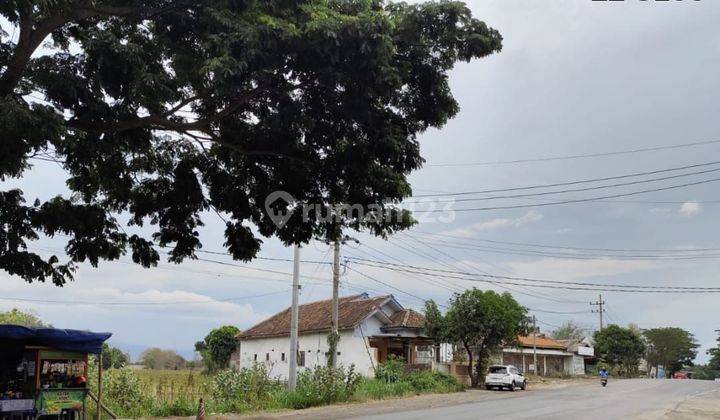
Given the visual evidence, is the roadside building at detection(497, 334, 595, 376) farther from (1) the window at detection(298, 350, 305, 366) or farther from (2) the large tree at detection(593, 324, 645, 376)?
(1) the window at detection(298, 350, 305, 366)

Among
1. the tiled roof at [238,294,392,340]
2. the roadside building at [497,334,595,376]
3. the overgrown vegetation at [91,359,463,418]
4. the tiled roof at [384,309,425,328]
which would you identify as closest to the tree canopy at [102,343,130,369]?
the overgrown vegetation at [91,359,463,418]

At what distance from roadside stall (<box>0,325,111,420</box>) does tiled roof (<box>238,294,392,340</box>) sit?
22466 millimetres

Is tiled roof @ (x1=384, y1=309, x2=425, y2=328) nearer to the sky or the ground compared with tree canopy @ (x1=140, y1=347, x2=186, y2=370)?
nearer to the sky

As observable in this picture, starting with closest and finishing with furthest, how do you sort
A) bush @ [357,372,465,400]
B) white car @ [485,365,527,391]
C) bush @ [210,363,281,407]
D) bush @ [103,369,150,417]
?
bush @ [103,369,150,417]
bush @ [210,363,281,407]
bush @ [357,372,465,400]
white car @ [485,365,527,391]

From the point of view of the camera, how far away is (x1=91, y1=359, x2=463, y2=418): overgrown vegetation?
1798 cm

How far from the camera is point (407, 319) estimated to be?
119ft

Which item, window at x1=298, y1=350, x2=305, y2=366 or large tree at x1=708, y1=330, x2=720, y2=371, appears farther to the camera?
large tree at x1=708, y1=330, x2=720, y2=371

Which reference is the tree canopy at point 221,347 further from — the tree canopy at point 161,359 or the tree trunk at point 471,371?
the tree trunk at point 471,371

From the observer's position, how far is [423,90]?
937 cm

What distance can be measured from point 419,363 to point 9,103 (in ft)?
106

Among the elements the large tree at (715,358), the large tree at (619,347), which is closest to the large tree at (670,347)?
the large tree at (715,358)

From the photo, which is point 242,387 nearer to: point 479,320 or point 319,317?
point 479,320

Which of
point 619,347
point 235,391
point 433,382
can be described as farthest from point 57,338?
point 619,347

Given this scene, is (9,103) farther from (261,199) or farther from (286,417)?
(286,417)
